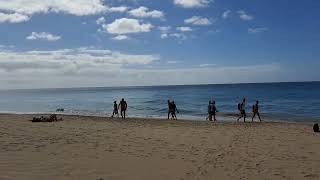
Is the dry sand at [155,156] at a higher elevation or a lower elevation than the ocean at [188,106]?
higher

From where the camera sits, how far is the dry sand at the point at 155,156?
9867 mm

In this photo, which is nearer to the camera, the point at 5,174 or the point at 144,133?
the point at 5,174

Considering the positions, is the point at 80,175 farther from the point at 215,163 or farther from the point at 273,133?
the point at 273,133

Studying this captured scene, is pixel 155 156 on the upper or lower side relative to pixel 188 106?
upper

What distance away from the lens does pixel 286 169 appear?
35.3 ft

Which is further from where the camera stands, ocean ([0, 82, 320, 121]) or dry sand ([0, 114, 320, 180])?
ocean ([0, 82, 320, 121])

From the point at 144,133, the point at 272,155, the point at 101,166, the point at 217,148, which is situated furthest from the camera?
the point at 144,133

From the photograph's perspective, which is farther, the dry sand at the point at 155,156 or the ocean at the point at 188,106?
the ocean at the point at 188,106

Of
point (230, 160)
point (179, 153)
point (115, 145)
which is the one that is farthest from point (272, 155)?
point (115, 145)

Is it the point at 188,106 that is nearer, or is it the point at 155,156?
the point at 155,156

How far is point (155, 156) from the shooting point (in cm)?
1226

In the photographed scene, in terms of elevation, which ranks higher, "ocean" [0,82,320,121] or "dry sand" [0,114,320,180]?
"dry sand" [0,114,320,180]

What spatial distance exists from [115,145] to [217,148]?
3.60 meters

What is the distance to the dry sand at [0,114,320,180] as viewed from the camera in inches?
388
